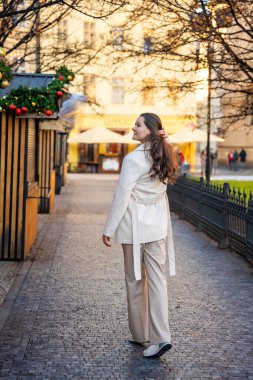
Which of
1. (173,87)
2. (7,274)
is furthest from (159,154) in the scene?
(173,87)

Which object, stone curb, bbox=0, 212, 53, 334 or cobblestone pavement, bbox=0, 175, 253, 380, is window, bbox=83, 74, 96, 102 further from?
cobblestone pavement, bbox=0, 175, 253, 380

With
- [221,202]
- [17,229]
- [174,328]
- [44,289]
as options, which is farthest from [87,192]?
[174,328]

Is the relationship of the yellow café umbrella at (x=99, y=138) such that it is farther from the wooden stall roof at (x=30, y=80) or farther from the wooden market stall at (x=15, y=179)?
the wooden market stall at (x=15, y=179)

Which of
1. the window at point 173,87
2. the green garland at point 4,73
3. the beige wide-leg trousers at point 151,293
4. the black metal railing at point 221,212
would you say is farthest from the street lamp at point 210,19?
the beige wide-leg trousers at point 151,293

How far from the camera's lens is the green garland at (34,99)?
11.3m

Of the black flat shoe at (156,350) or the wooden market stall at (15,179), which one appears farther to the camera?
the wooden market stall at (15,179)

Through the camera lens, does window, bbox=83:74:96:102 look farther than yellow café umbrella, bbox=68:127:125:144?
No

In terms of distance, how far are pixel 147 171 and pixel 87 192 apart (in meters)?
25.2

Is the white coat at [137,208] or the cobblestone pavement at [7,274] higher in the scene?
the white coat at [137,208]

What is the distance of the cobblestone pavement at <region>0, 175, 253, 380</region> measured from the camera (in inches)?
249

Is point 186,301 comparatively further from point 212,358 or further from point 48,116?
point 48,116

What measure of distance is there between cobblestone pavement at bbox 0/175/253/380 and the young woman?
1.11 feet

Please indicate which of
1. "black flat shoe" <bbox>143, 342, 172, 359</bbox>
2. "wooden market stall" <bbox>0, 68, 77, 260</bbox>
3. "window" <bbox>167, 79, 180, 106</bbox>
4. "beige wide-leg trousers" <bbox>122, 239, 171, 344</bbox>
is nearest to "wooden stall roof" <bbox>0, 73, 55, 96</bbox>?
"wooden market stall" <bbox>0, 68, 77, 260</bbox>

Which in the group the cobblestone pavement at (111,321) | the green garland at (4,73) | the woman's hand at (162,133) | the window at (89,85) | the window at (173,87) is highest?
the window at (89,85)
